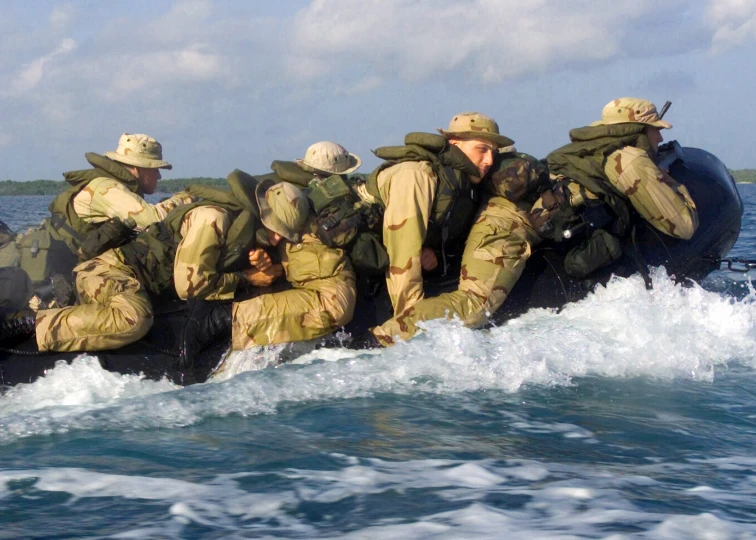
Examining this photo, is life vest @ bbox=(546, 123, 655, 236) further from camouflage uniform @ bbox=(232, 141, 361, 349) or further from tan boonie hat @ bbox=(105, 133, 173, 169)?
tan boonie hat @ bbox=(105, 133, 173, 169)

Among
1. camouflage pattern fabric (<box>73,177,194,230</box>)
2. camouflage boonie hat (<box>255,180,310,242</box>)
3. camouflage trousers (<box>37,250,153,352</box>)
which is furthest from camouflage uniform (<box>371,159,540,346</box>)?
camouflage pattern fabric (<box>73,177,194,230</box>)

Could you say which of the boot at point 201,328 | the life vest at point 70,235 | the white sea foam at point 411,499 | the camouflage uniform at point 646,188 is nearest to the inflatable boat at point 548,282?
the boot at point 201,328

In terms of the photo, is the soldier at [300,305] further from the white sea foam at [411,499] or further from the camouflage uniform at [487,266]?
the white sea foam at [411,499]

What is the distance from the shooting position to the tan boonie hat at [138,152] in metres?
7.23

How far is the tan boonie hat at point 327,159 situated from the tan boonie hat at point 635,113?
1.95m

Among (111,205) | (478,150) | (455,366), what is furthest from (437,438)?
(111,205)

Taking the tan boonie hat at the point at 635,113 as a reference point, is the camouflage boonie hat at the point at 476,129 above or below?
below

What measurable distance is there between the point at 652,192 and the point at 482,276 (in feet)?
4.71

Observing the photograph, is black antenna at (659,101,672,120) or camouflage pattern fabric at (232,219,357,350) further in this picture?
black antenna at (659,101,672,120)

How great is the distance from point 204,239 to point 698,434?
2985 millimetres

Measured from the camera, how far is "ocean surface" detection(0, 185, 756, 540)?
354 cm

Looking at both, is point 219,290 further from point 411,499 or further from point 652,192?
point 652,192

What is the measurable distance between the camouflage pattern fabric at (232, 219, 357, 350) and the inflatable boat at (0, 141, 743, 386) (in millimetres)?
223

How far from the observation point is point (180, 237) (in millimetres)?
6012
